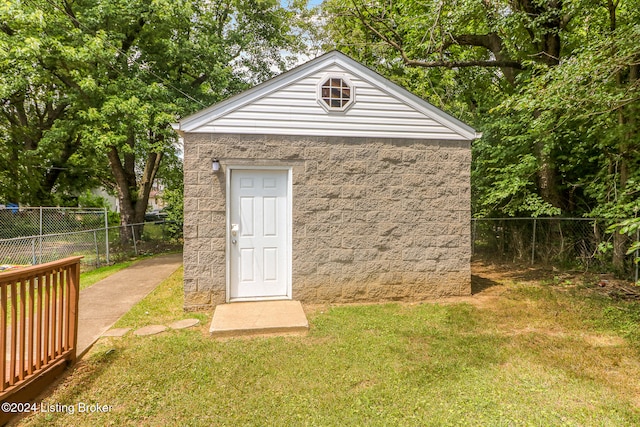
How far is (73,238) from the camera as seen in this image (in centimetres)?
852

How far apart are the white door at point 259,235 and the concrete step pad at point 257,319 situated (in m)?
0.29

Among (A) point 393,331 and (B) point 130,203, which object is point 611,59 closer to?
(A) point 393,331

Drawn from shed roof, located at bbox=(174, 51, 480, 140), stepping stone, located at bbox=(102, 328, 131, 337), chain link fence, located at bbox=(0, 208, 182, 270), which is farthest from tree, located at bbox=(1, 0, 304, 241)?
stepping stone, located at bbox=(102, 328, 131, 337)

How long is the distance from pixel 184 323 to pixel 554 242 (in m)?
8.35

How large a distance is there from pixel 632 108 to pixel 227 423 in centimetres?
718

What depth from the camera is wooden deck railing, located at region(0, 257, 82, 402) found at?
2514 mm

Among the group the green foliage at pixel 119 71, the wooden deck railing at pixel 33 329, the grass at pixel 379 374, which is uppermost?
the green foliage at pixel 119 71

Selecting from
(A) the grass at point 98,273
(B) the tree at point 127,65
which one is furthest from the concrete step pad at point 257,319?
(B) the tree at point 127,65

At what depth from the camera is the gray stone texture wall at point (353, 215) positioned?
16.4 ft

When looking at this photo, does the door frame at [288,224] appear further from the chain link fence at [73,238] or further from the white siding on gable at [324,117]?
the chain link fence at [73,238]

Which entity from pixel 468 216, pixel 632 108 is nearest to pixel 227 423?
pixel 468 216

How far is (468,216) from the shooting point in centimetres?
574

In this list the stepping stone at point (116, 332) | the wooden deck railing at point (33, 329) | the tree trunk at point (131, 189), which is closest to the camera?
the wooden deck railing at point (33, 329)

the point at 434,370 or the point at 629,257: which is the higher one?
the point at 629,257
